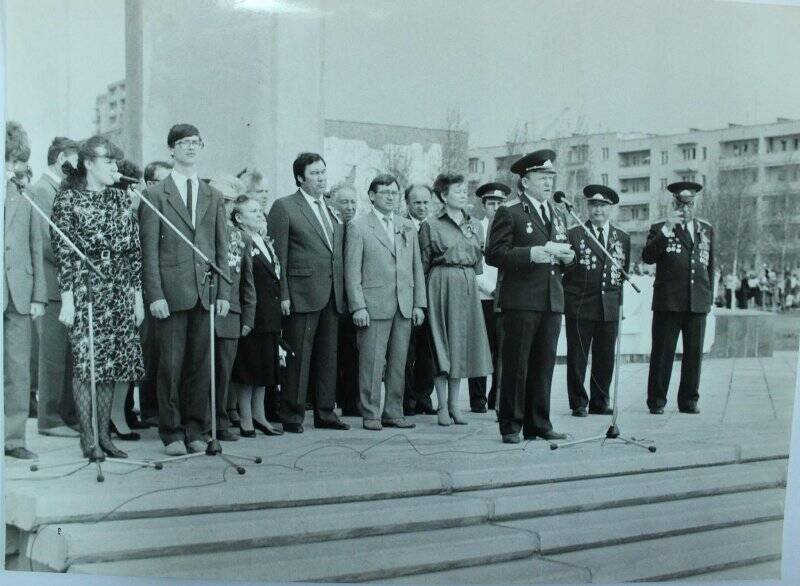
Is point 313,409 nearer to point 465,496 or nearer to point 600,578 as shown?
point 465,496

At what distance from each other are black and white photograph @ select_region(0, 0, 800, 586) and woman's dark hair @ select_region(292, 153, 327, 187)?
0.02 metres

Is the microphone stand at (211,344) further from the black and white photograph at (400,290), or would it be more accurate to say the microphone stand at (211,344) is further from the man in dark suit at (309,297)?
the man in dark suit at (309,297)

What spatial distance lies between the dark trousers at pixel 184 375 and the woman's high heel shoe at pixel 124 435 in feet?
0.35

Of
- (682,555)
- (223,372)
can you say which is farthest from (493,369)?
(223,372)

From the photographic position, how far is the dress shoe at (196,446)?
513cm

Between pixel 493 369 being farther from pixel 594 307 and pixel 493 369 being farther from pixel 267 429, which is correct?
pixel 267 429

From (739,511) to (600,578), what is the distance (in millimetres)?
905

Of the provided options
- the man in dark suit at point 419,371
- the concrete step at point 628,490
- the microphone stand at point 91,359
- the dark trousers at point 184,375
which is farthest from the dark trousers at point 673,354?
the microphone stand at point 91,359

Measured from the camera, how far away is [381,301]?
5785mm

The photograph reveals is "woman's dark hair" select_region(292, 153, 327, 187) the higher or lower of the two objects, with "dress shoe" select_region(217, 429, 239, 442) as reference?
higher

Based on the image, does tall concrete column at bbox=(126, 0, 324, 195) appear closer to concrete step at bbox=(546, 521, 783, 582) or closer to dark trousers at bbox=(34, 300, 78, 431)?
dark trousers at bbox=(34, 300, 78, 431)

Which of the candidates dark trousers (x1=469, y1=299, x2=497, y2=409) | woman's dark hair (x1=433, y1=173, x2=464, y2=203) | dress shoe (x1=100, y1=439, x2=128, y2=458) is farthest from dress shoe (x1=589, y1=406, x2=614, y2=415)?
dress shoe (x1=100, y1=439, x2=128, y2=458)

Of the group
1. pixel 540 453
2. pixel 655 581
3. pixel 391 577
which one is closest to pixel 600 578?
pixel 655 581

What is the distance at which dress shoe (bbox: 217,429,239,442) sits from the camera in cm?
535
